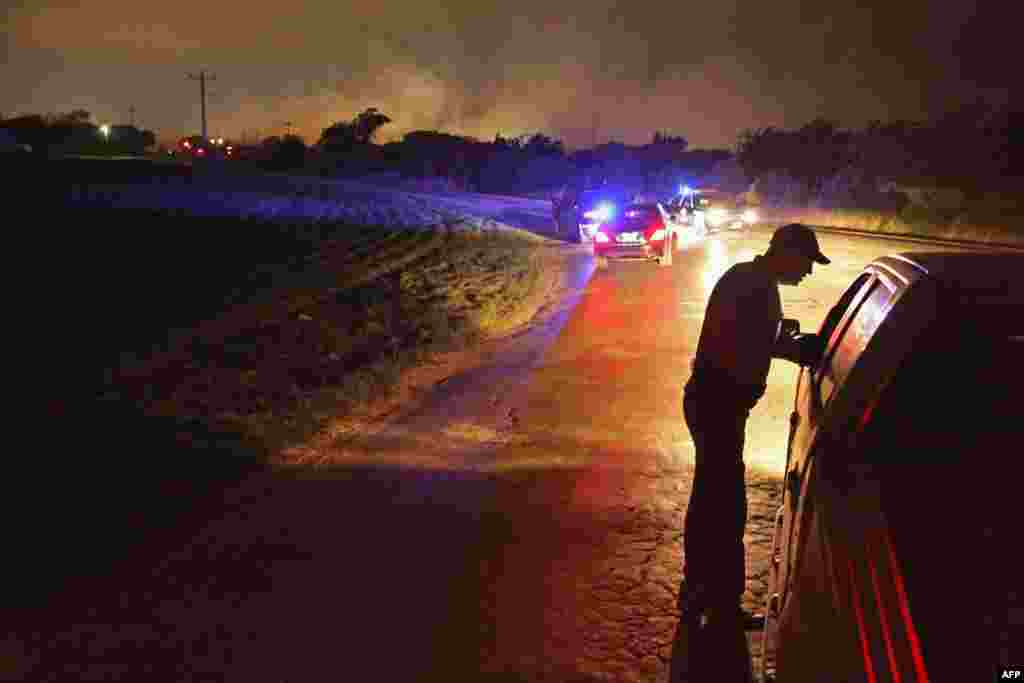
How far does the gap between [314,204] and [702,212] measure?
56.7 ft

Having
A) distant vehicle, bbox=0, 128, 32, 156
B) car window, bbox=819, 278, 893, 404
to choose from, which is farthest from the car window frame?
distant vehicle, bbox=0, 128, 32, 156

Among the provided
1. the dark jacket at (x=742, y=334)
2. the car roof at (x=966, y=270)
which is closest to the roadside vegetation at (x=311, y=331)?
the dark jacket at (x=742, y=334)

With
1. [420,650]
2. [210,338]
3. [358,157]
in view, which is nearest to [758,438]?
[420,650]

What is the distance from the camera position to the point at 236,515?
5805 mm

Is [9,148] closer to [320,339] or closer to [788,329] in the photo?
[320,339]

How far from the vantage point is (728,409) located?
392 centimetres

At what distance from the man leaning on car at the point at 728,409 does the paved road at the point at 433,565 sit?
12.2 inches

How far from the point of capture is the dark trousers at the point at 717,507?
12.9 feet

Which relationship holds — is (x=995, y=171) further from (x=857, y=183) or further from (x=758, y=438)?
(x=758, y=438)

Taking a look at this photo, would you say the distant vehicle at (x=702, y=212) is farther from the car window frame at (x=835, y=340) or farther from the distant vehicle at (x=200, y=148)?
the distant vehicle at (x=200, y=148)

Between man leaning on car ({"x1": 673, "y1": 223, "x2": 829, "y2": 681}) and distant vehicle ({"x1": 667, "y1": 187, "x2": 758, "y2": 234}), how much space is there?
2567 cm

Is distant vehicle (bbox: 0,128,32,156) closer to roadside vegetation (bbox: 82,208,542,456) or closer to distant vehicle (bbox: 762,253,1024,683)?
roadside vegetation (bbox: 82,208,542,456)

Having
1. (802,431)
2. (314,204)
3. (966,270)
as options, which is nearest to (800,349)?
(802,431)

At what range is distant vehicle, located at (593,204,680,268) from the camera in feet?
68.4
